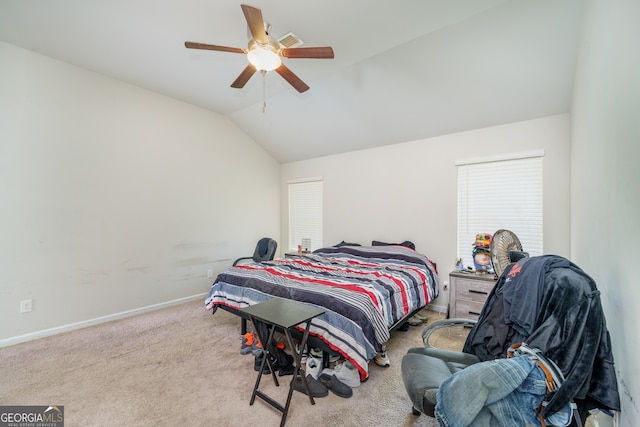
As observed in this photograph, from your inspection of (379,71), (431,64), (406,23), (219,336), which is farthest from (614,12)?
(219,336)

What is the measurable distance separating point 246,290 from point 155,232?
1.95 metres

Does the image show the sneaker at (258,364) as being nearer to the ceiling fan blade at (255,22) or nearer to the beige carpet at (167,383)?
the beige carpet at (167,383)

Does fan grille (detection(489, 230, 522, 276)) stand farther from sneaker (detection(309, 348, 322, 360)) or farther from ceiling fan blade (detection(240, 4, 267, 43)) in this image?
ceiling fan blade (detection(240, 4, 267, 43))

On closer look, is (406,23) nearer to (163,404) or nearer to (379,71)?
(379,71)

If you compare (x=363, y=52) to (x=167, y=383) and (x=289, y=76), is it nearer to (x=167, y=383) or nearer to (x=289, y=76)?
(x=289, y=76)

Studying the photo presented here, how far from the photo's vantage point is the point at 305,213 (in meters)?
5.31

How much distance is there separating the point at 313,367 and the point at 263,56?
2454 millimetres

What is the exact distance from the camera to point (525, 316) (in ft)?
4.37

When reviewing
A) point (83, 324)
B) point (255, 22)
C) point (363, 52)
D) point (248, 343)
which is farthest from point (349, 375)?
point (83, 324)

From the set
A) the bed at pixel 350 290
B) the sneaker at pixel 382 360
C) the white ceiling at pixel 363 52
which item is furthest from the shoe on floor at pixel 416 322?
the white ceiling at pixel 363 52

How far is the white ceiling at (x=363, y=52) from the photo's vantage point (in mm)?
2209

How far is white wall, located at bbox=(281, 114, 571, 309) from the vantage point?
2.98 metres

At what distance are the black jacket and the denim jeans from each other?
7cm

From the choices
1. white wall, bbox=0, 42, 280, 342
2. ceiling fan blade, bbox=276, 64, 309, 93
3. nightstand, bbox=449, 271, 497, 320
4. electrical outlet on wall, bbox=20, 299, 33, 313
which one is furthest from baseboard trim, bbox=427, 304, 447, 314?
Result: electrical outlet on wall, bbox=20, 299, 33, 313
